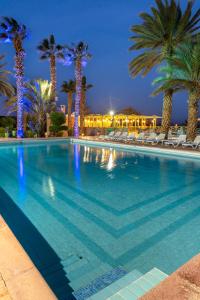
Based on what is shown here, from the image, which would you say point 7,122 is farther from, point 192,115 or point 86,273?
point 86,273

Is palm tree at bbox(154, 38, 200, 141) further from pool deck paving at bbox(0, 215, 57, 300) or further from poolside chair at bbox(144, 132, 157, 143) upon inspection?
pool deck paving at bbox(0, 215, 57, 300)

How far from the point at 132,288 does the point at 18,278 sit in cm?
109

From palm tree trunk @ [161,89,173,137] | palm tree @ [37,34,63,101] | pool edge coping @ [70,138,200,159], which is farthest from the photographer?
palm tree @ [37,34,63,101]

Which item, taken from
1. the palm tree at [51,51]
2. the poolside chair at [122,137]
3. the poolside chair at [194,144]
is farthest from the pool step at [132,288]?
the palm tree at [51,51]

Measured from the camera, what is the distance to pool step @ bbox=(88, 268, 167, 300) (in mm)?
2059

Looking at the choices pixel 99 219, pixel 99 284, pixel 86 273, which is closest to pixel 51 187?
pixel 99 219

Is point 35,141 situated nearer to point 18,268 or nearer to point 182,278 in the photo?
point 18,268

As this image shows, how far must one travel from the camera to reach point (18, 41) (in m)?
20.3

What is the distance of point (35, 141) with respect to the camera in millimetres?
19844

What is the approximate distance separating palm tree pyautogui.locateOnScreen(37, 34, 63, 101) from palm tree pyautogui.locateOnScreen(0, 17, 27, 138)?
3.24m

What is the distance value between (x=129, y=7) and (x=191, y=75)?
41.6 meters

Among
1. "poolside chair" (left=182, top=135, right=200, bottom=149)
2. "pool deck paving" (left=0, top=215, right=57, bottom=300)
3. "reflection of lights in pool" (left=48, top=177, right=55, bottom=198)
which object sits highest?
"poolside chair" (left=182, top=135, right=200, bottom=149)

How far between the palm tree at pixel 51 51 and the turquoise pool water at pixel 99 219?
16575 millimetres

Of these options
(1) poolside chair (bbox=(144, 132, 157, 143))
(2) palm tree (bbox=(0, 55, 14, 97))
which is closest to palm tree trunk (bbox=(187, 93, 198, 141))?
(1) poolside chair (bbox=(144, 132, 157, 143))
